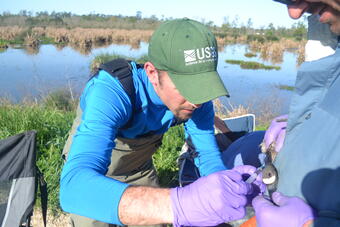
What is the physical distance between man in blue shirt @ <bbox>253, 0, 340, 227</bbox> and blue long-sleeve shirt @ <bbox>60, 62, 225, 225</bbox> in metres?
0.64

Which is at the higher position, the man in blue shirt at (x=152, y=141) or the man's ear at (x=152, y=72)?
the man's ear at (x=152, y=72)

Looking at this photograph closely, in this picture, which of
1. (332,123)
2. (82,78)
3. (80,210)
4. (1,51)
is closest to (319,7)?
(332,123)

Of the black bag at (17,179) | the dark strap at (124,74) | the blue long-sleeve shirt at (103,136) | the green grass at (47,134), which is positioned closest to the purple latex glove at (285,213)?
the blue long-sleeve shirt at (103,136)

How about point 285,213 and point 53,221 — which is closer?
point 285,213

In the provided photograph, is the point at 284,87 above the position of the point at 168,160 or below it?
below

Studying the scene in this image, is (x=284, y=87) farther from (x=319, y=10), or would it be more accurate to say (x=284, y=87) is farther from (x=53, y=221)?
(x=319, y=10)

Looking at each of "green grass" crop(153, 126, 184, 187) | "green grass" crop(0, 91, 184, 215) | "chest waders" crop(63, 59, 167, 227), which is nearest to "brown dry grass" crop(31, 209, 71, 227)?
"green grass" crop(0, 91, 184, 215)

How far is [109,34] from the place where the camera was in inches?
1437

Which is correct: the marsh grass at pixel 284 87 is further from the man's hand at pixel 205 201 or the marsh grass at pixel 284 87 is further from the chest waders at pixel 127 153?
the man's hand at pixel 205 201

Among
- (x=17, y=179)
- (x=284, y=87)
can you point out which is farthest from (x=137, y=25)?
(x=17, y=179)

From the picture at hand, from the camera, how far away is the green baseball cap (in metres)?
1.55

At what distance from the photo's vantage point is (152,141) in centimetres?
221

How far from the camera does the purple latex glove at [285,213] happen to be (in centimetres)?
119

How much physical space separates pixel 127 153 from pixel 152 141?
193 mm
